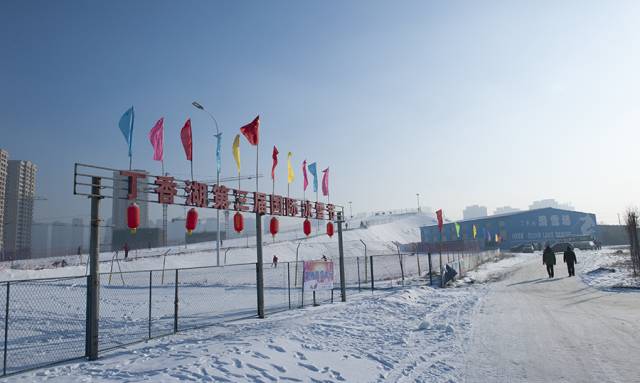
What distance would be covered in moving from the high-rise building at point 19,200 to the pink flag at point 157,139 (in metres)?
120

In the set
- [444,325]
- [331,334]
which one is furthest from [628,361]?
[331,334]

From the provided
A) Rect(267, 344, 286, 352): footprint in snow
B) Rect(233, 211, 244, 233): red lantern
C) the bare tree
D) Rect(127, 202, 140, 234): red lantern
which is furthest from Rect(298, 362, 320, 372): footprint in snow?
the bare tree

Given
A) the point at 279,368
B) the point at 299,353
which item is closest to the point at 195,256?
the point at 299,353

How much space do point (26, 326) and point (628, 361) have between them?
15793 mm

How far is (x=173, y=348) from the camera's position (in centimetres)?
841

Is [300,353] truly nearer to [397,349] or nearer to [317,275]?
[397,349]

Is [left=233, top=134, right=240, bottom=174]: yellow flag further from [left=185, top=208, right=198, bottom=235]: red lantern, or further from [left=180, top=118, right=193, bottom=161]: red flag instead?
[left=185, top=208, right=198, bottom=235]: red lantern

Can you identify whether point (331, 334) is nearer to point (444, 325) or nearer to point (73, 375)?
point (444, 325)

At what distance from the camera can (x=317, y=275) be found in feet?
49.2

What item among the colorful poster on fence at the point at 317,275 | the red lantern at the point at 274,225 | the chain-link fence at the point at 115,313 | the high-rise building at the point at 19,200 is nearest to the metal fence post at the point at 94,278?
the chain-link fence at the point at 115,313

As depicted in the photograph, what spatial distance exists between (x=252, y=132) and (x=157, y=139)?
373 centimetres

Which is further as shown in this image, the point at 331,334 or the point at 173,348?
the point at 331,334

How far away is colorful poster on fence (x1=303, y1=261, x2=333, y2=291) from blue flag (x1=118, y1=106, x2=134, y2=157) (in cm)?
742

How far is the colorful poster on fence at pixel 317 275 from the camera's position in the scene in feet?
47.9
